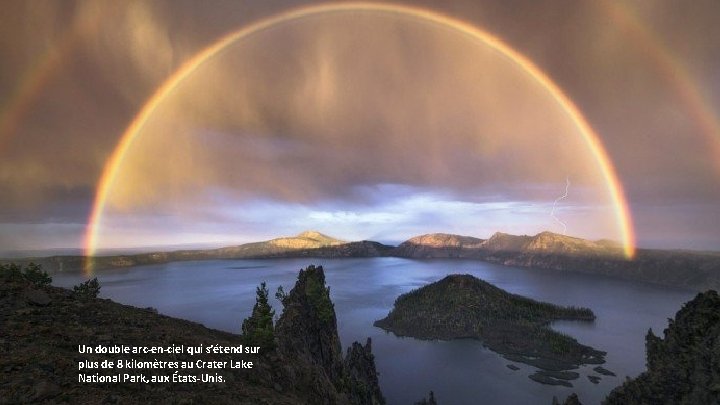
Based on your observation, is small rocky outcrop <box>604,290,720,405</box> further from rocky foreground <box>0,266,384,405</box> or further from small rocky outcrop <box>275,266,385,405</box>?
rocky foreground <box>0,266,384,405</box>

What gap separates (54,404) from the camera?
11703mm

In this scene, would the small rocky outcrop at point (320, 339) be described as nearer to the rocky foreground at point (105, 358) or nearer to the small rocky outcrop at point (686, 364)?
the rocky foreground at point (105, 358)

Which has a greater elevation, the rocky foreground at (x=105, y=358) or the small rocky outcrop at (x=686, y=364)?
the rocky foreground at (x=105, y=358)

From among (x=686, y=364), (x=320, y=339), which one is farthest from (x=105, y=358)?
(x=686, y=364)

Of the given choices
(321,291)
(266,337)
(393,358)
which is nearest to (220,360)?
(266,337)

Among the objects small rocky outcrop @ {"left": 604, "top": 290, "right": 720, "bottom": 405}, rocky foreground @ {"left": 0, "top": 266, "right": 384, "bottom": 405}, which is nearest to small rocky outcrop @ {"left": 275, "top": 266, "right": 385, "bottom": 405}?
rocky foreground @ {"left": 0, "top": 266, "right": 384, "bottom": 405}

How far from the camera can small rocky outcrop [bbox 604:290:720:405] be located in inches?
2019

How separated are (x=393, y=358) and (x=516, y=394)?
196 feet

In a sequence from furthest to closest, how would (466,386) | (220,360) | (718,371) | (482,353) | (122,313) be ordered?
(482,353), (466,386), (718,371), (122,313), (220,360)

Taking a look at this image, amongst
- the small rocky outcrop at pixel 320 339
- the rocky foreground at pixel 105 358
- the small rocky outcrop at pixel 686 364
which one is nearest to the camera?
the rocky foreground at pixel 105 358

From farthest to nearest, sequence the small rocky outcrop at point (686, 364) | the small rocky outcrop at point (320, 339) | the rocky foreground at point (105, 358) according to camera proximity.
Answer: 1. the small rocky outcrop at point (320, 339)
2. the small rocky outcrop at point (686, 364)
3. the rocky foreground at point (105, 358)

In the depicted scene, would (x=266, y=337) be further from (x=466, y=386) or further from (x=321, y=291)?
(x=466, y=386)

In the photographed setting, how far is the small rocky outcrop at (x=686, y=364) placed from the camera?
5128 cm

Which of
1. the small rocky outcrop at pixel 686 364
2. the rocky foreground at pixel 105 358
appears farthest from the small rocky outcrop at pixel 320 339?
the small rocky outcrop at pixel 686 364
